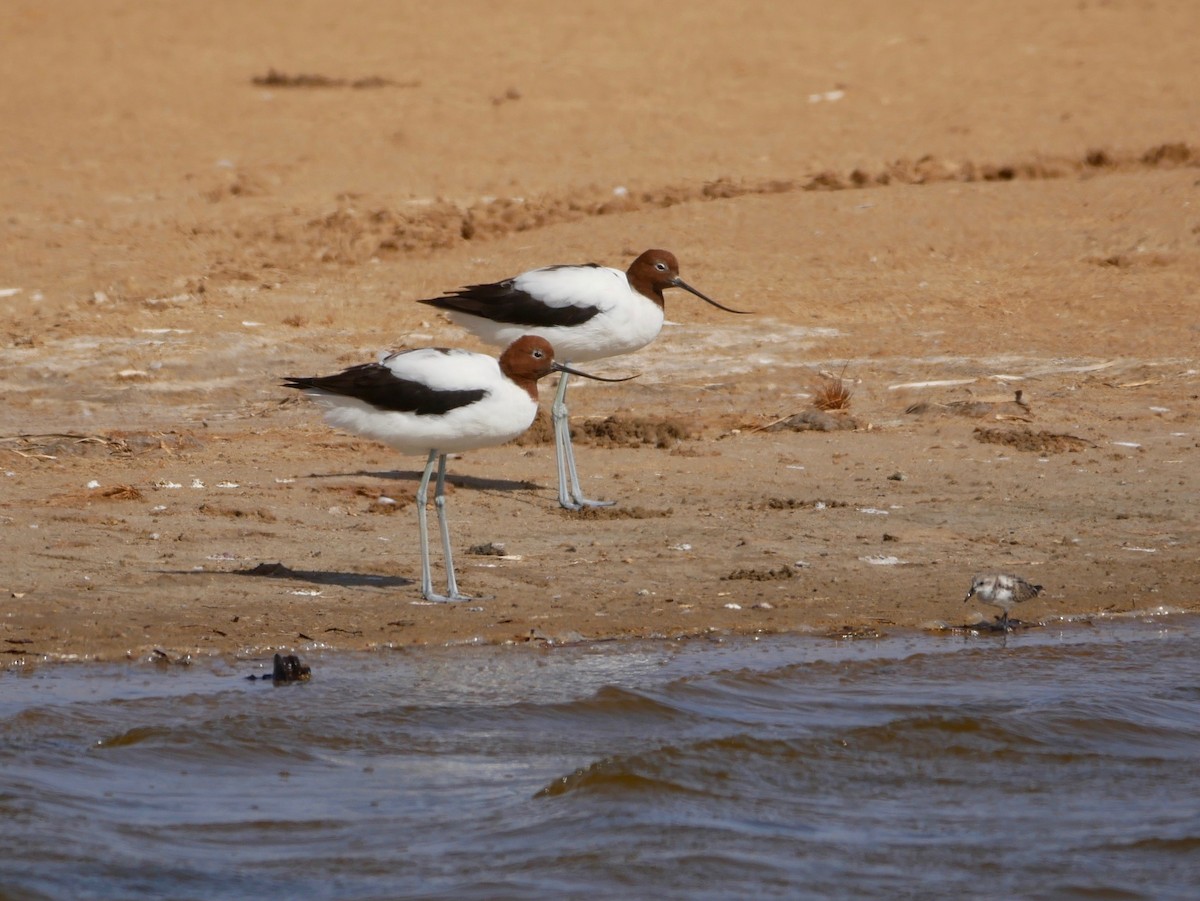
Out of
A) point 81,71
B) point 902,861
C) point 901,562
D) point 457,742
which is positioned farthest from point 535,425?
point 81,71

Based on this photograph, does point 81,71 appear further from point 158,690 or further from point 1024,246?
point 158,690

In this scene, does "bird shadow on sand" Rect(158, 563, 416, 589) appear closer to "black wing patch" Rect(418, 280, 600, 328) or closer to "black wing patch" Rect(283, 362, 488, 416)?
"black wing patch" Rect(283, 362, 488, 416)

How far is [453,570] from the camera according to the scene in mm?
7230

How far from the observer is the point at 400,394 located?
7.05 m

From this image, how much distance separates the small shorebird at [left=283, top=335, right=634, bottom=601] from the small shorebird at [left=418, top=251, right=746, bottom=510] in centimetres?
177

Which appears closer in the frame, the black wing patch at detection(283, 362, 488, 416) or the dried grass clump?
the black wing patch at detection(283, 362, 488, 416)

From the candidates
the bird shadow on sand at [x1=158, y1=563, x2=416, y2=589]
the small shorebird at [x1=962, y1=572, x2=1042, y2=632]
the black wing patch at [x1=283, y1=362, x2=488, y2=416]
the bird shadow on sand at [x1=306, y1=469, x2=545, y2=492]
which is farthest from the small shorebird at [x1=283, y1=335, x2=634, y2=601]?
the small shorebird at [x1=962, y1=572, x2=1042, y2=632]

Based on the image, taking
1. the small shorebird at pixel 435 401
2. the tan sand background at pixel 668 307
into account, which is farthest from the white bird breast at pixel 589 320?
the small shorebird at pixel 435 401

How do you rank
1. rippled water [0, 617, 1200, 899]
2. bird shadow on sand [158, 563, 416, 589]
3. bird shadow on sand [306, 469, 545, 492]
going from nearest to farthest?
rippled water [0, 617, 1200, 899], bird shadow on sand [158, 563, 416, 589], bird shadow on sand [306, 469, 545, 492]

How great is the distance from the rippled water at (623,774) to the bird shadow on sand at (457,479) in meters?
2.49

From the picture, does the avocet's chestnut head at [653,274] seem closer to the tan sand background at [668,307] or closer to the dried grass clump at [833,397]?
the tan sand background at [668,307]

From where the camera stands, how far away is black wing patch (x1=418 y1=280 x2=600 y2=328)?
9.17m

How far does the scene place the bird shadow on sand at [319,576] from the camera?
23.8ft

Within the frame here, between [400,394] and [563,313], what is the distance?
2292mm
